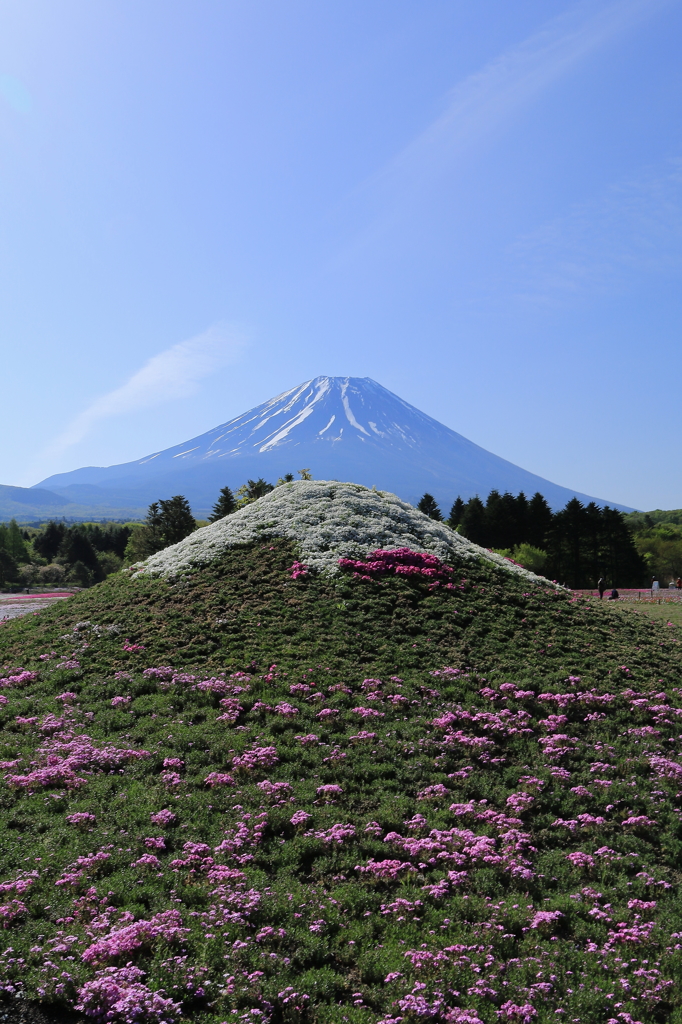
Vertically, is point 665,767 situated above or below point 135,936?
above

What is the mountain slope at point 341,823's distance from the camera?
629 cm

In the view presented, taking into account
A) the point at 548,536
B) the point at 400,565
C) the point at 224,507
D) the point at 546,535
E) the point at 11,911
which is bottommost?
the point at 11,911

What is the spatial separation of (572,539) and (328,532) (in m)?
48.4

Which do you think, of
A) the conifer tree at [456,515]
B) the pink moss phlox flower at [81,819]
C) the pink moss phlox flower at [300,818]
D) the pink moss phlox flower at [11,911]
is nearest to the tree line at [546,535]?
the conifer tree at [456,515]

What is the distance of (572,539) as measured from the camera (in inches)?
2574

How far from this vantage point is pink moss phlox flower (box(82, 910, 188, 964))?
6434 mm

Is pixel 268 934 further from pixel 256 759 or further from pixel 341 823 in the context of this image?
pixel 256 759

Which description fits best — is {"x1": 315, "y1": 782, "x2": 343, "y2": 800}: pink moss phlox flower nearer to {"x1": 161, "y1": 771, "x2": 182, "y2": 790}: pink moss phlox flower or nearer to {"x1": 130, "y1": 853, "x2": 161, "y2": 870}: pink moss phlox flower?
{"x1": 161, "y1": 771, "x2": 182, "y2": 790}: pink moss phlox flower

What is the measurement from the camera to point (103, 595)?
76.4 feet

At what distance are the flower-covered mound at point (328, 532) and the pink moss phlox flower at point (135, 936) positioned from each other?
15526mm

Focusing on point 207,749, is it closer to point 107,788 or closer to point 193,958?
point 107,788

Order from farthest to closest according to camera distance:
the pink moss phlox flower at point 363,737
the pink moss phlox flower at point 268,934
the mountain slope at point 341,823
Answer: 1. the pink moss phlox flower at point 363,737
2. the pink moss phlox flower at point 268,934
3. the mountain slope at point 341,823

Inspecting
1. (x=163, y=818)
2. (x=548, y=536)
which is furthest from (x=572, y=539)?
(x=163, y=818)

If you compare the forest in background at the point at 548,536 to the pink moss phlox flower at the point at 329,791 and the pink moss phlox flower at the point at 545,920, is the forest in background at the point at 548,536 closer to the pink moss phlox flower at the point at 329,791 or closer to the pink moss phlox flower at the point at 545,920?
the pink moss phlox flower at the point at 329,791
